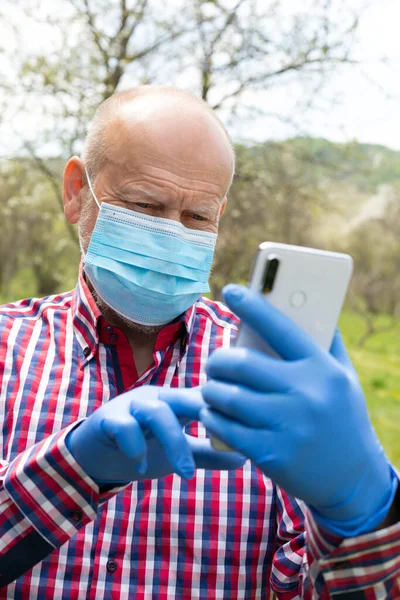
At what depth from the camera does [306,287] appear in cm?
104

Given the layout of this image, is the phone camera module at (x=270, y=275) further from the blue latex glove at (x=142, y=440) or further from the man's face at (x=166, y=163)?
the man's face at (x=166, y=163)

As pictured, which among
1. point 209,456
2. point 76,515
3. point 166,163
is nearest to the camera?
point 209,456

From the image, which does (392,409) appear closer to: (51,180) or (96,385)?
(51,180)

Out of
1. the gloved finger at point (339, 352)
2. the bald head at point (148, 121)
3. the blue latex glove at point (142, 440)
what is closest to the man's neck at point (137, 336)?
the bald head at point (148, 121)

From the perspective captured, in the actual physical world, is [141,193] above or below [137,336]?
above

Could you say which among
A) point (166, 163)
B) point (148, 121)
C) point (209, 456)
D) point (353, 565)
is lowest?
point (353, 565)

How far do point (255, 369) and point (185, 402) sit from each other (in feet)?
0.62

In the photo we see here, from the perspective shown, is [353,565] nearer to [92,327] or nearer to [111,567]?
[111,567]

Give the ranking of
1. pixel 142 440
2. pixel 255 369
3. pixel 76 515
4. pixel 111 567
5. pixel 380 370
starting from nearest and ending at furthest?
1. pixel 255 369
2. pixel 142 440
3. pixel 76 515
4. pixel 111 567
5. pixel 380 370

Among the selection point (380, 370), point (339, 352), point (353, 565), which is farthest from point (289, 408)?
point (380, 370)

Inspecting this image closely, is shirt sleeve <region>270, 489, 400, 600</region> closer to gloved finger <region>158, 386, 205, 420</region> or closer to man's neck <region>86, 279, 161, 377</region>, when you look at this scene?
gloved finger <region>158, 386, 205, 420</region>

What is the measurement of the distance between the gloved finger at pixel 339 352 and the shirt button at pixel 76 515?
2.16 ft

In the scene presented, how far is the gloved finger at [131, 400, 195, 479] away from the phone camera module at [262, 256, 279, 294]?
27 centimetres

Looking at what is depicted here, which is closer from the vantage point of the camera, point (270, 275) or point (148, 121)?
point (270, 275)
